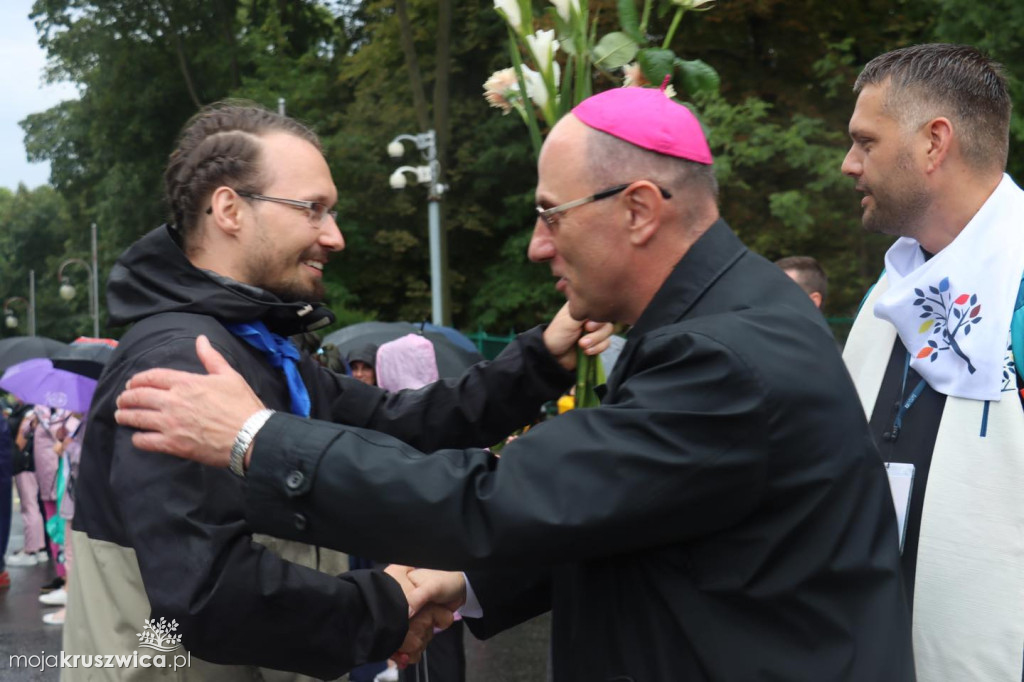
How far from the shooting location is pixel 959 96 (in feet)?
9.50

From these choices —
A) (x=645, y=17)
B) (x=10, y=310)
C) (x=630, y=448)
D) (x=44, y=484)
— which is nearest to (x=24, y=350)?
(x=44, y=484)

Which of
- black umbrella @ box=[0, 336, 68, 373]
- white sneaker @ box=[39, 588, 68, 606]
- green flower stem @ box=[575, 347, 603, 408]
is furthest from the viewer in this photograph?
black umbrella @ box=[0, 336, 68, 373]

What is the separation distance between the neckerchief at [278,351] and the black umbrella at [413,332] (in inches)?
170

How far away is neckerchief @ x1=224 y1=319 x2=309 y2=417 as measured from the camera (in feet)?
8.57

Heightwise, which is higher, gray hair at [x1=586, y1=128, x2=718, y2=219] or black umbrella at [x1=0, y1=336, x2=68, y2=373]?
gray hair at [x1=586, y1=128, x2=718, y2=219]

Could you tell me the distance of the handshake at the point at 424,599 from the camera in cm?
267

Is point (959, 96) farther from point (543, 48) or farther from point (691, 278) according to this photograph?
point (691, 278)

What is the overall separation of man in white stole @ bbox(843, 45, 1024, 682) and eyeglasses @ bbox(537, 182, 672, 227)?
3.43ft

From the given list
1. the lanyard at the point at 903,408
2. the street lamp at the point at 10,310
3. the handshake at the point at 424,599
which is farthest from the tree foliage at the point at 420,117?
the street lamp at the point at 10,310

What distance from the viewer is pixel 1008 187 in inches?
114

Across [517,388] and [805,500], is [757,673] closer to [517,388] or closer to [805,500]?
[805,500]

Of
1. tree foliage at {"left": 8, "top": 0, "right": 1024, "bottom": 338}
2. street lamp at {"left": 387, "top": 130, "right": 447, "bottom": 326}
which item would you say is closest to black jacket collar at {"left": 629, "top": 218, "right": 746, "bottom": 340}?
tree foliage at {"left": 8, "top": 0, "right": 1024, "bottom": 338}

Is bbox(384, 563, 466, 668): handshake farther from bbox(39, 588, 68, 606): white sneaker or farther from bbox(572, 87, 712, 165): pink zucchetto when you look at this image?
bbox(39, 588, 68, 606): white sneaker

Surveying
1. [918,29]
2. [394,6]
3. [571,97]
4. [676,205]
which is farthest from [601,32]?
[676,205]
